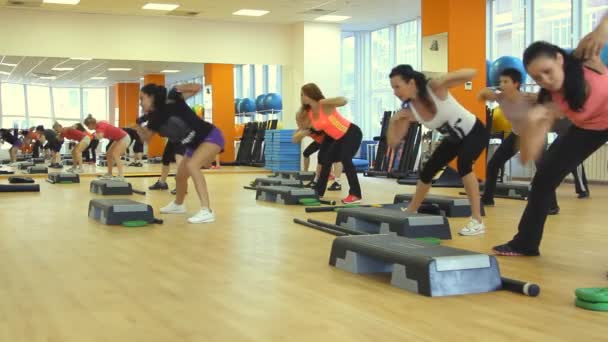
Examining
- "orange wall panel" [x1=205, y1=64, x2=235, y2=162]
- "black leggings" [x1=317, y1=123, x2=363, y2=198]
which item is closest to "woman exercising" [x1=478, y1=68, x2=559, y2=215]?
"black leggings" [x1=317, y1=123, x2=363, y2=198]

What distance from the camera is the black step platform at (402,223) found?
165 inches

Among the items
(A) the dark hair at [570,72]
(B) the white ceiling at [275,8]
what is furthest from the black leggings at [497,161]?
(B) the white ceiling at [275,8]

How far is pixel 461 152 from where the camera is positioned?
4535 mm

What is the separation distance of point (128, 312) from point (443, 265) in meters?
1.25

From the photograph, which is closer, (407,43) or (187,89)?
(187,89)

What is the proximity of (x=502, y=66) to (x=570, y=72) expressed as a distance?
22.6 feet

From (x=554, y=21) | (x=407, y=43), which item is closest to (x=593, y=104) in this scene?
(x=554, y=21)

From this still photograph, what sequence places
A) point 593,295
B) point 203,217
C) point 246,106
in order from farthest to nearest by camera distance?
1. point 246,106
2. point 203,217
3. point 593,295

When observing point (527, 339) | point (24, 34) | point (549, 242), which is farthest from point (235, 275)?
point (24, 34)

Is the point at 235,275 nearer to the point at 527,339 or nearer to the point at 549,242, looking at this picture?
the point at 527,339

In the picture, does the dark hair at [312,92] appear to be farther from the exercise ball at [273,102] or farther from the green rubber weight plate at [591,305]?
the exercise ball at [273,102]

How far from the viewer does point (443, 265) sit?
9.14 feet

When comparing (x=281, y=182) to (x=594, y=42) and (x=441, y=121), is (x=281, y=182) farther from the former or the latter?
(x=594, y=42)

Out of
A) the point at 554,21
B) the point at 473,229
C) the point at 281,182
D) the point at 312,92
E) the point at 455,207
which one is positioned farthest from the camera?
the point at 554,21
